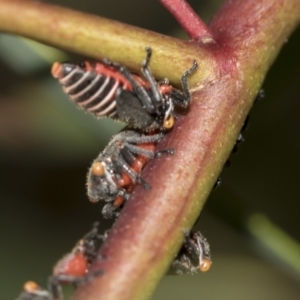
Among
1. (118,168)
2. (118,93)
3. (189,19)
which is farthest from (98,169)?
(189,19)

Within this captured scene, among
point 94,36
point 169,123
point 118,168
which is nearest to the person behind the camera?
point 94,36

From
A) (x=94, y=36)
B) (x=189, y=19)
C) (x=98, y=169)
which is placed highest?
(x=189, y=19)

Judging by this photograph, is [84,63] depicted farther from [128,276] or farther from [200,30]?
[128,276]

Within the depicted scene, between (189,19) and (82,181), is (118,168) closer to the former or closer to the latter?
(189,19)

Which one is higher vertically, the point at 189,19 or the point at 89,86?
the point at 189,19

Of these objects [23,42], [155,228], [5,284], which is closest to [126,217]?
[155,228]

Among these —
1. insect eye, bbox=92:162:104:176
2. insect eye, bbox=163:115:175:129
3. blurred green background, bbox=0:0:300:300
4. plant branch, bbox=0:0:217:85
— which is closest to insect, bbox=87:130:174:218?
insect eye, bbox=92:162:104:176
